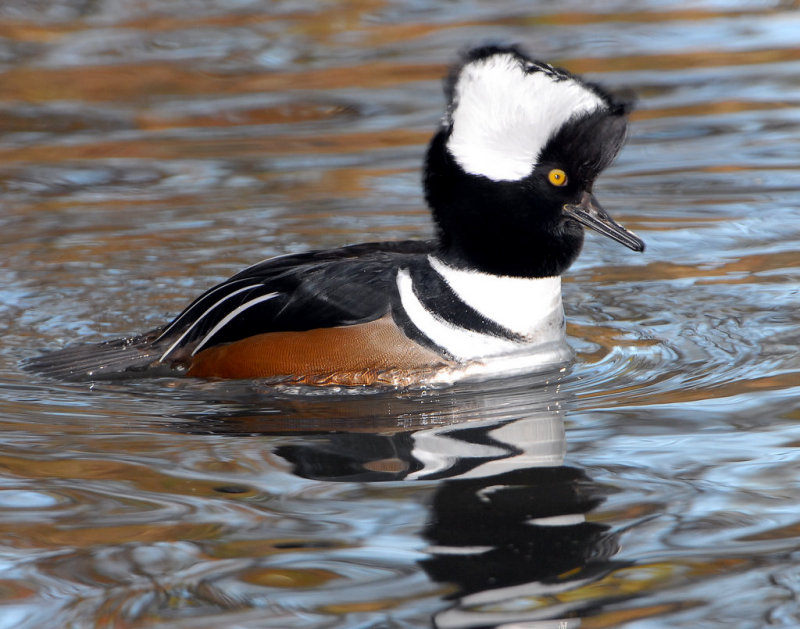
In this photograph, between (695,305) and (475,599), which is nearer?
(475,599)

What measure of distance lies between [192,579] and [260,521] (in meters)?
0.39

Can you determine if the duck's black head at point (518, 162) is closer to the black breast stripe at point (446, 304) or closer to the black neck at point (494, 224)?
the black neck at point (494, 224)

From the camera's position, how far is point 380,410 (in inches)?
195

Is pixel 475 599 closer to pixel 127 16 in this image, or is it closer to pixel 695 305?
pixel 695 305

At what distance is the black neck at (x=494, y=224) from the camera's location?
5.01 meters

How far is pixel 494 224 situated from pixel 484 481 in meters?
1.34

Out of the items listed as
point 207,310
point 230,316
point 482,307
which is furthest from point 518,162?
point 207,310

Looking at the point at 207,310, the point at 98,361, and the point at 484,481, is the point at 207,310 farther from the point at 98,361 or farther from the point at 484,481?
the point at 484,481

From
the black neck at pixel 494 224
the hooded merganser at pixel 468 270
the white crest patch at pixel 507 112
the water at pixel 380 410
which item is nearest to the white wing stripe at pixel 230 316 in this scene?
the hooded merganser at pixel 468 270

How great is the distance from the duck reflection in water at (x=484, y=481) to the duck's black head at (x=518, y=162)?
1.96ft

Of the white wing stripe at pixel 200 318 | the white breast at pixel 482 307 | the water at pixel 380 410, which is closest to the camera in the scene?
the water at pixel 380 410

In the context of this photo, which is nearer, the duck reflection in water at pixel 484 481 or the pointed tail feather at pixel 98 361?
the duck reflection in water at pixel 484 481

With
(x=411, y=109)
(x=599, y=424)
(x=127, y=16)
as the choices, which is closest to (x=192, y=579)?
(x=599, y=424)

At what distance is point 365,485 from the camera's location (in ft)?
13.6
